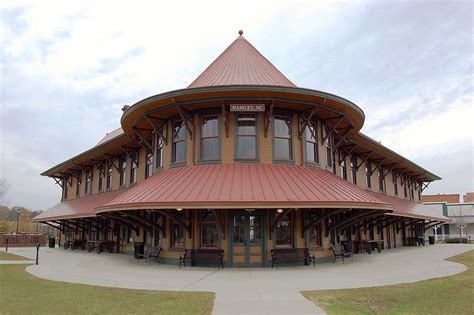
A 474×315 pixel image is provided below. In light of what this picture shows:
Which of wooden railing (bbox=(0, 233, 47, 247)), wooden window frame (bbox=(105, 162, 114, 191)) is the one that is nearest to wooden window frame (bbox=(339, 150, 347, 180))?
wooden window frame (bbox=(105, 162, 114, 191))

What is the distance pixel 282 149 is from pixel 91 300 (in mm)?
10367

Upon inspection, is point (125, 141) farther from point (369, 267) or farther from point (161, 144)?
point (369, 267)

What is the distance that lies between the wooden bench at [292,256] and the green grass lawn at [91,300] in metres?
5.96

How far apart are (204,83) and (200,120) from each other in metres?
2.21

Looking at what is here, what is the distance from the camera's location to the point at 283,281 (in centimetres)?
1173

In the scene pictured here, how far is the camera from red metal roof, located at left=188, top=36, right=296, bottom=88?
1809 cm

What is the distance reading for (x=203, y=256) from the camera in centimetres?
1534

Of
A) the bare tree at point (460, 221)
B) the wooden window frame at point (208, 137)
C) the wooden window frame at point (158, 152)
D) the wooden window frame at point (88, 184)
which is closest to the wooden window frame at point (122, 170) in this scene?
the wooden window frame at point (88, 184)

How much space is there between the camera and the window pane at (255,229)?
15508mm

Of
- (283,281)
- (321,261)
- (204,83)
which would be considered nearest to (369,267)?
(321,261)

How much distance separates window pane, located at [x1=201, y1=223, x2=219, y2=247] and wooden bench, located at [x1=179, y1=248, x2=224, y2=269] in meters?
0.44

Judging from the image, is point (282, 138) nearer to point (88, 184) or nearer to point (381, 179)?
point (381, 179)

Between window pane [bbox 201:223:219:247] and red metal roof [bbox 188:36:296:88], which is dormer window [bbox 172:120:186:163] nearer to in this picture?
red metal roof [bbox 188:36:296:88]

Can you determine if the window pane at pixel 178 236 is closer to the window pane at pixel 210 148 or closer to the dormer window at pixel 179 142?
the dormer window at pixel 179 142
